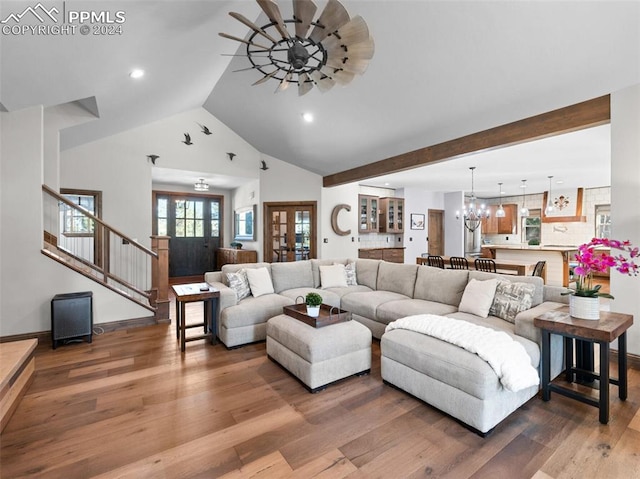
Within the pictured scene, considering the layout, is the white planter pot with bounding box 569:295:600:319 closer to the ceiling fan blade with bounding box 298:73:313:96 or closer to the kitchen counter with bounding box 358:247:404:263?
the ceiling fan blade with bounding box 298:73:313:96

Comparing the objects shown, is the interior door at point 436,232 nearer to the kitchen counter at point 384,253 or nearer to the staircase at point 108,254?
the kitchen counter at point 384,253

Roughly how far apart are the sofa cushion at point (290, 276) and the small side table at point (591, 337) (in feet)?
9.77

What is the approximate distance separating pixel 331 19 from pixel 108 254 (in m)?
5.34

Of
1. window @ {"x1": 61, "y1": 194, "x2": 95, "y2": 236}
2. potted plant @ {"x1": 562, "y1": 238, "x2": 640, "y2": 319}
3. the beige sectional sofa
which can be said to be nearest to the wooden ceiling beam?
potted plant @ {"x1": 562, "y1": 238, "x2": 640, "y2": 319}

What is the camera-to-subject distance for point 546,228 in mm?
9461

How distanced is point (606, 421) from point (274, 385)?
2.43 meters

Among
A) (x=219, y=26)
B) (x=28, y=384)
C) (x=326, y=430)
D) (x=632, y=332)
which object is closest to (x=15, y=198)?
(x=28, y=384)

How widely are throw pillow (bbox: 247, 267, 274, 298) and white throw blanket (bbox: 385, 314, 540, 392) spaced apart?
6.99 feet

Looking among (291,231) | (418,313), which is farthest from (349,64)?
(291,231)

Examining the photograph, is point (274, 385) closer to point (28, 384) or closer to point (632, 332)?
point (28, 384)

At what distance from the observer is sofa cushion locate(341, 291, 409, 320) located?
12.5ft

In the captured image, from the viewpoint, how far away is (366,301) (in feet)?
12.8

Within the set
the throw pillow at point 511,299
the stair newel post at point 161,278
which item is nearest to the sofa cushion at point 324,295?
the stair newel post at point 161,278

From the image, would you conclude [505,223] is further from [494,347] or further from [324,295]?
[494,347]
